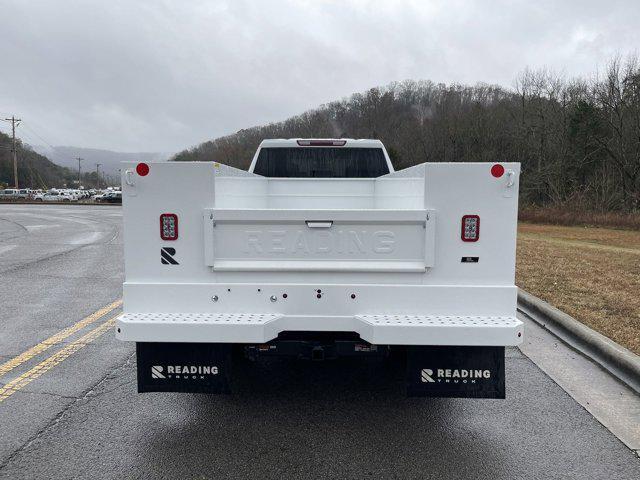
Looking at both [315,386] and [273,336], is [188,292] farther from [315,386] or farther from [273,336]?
[315,386]

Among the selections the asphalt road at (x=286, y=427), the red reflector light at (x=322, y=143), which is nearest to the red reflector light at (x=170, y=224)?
the asphalt road at (x=286, y=427)

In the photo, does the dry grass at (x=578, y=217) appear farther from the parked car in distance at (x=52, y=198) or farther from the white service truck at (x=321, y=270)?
the parked car in distance at (x=52, y=198)

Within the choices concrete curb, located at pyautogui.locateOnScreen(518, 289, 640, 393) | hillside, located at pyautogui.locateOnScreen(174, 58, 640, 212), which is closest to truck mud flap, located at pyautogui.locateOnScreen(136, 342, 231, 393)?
concrete curb, located at pyautogui.locateOnScreen(518, 289, 640, 393)

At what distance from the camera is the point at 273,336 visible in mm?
3408

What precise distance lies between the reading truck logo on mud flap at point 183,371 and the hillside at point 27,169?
128112 mm

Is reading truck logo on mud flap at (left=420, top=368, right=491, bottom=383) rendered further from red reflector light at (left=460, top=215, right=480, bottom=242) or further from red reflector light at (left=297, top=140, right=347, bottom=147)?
red reflector light at (left=297, top=140, right=347, bottom=147)

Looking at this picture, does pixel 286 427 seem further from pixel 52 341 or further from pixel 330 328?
pixel 52 341

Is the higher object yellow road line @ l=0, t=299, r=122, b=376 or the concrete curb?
the concrete curb

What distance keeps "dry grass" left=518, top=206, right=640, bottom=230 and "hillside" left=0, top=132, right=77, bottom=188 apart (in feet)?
375

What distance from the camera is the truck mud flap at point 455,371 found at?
347cm

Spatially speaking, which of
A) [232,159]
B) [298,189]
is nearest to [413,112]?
[232,159]

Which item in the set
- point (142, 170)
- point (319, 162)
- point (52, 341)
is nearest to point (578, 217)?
point (319, 162)

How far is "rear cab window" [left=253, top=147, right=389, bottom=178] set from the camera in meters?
7.31

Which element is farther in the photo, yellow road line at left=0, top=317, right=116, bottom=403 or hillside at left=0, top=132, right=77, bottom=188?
hillside at left=0, top=132, right=77, bottom=188
